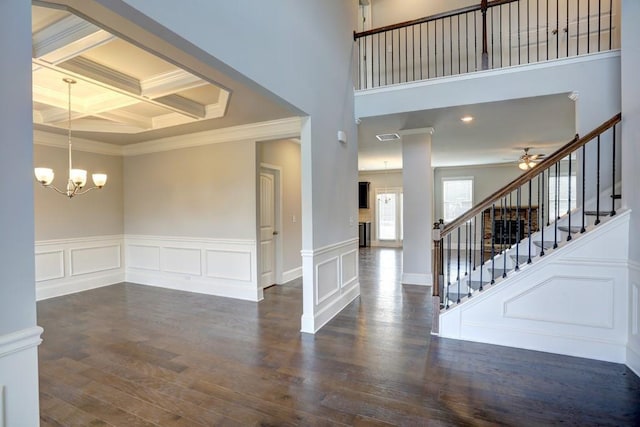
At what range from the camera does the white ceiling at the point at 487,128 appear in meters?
4.09

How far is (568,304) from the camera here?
277cm

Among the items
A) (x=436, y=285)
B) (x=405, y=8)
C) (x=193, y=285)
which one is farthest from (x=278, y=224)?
(x=405, y=8)

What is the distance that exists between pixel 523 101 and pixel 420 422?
149 inches

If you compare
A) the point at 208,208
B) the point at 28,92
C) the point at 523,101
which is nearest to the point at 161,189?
the point at 208,208

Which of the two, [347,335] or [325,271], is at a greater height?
[325,271]

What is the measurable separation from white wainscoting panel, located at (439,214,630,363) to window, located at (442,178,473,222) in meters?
7.24

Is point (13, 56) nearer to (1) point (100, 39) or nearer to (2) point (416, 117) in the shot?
(1) point (100, 39)

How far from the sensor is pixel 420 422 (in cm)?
192

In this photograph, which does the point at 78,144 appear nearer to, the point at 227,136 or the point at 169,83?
the point at 227,136

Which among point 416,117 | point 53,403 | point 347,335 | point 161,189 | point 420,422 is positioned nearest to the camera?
point 420,422

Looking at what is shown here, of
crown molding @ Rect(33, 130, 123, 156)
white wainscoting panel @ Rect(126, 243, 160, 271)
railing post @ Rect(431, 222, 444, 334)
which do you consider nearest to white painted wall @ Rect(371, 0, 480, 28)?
railing post @ Rect(431, 222, 444, 334)

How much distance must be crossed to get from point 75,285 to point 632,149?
23.8ft

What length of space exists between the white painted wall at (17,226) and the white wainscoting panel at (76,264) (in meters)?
4.79

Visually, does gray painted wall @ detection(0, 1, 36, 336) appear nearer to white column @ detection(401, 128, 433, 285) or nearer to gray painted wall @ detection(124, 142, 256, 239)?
gray painted wall @ detection(124, 142, 256, 239)
